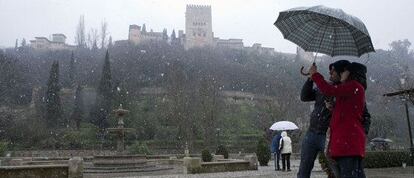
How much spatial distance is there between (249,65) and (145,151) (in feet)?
199

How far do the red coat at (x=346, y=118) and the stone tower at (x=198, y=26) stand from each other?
359 ft

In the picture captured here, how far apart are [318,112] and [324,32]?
100cm

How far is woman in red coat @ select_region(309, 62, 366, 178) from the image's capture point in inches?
154

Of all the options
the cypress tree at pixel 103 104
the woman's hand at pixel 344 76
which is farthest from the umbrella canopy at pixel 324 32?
the cypress tree at pixel 103 104

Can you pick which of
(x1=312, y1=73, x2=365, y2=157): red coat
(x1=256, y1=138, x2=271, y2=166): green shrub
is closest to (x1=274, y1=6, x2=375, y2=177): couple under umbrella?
(x1=312, y1=73, x2=365, y2=157): red coat

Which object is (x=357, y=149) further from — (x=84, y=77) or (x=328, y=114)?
(x=84, y=77)

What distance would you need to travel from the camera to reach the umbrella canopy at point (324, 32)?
493 cm

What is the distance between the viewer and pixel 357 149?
12.8ft

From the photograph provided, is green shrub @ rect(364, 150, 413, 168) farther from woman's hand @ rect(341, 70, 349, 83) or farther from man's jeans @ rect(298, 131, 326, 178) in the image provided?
woman's hand @ rect(341, 70, 349, 83)

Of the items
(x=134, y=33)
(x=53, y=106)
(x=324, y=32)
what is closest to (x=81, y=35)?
(x=134, y=33)

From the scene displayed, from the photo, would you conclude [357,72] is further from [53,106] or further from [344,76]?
[53,106]

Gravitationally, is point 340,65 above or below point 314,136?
above

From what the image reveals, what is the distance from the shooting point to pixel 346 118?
401 centimetres

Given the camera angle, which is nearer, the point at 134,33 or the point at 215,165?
the point at 215,165
